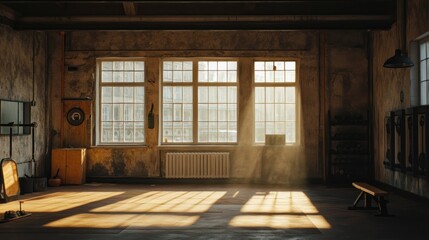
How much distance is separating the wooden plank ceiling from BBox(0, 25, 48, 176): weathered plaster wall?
48 cm

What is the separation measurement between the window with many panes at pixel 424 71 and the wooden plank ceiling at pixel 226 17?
125 centimetres

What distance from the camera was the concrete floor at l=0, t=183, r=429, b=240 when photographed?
622 cm

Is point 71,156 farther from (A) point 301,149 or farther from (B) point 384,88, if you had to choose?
(B) point 384,88

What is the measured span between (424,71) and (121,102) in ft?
22.2

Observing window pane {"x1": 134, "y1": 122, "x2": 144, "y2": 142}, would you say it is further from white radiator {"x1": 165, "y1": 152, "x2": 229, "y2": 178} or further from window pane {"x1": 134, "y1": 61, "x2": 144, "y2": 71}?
window pane {"x1": 134, "y1": 61, "x2": 144, "y2": 71}

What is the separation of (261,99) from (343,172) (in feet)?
8.23

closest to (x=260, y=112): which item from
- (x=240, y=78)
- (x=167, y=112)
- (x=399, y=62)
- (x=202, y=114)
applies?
(x=240, y=78)

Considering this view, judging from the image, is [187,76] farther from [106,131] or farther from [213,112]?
[106,131]

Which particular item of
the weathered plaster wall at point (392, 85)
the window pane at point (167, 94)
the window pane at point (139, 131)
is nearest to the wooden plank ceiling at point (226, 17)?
the weathered plaster wall at point (392, 85)

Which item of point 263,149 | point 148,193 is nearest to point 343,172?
point 263,149

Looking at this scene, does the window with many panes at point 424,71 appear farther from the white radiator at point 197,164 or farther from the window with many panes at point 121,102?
the window with many panes at point 121,102

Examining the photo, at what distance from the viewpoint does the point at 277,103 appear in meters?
12.6

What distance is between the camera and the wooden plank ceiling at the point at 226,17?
34.5 feet

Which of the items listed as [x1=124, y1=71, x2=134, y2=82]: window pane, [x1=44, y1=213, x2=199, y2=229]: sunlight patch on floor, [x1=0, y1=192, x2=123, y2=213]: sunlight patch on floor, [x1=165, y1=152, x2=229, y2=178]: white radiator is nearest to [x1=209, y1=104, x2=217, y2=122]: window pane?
[x1=165, y1=152, x2=229, y2=178]: white radiator
